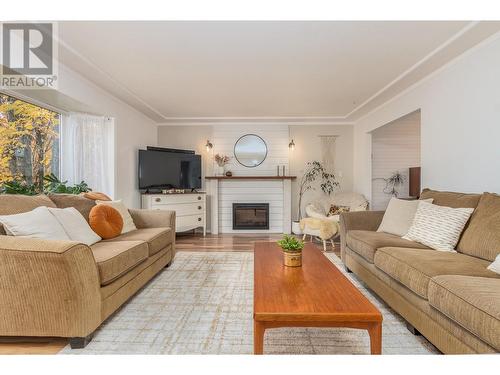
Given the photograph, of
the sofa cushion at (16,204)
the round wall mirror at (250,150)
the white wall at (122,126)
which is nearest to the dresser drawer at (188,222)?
the white wall at (122,126)

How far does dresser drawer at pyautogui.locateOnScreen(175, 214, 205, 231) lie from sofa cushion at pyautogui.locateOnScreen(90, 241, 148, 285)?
9.08ft

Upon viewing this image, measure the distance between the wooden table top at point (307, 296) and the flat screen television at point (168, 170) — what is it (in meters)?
3.71

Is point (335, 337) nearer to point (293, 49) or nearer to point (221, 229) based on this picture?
point (293, 49)

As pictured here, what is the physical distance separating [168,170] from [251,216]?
1950 millimetres

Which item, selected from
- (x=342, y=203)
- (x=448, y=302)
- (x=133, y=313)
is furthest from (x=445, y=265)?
(x=342, y=203)

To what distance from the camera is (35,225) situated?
2186mm

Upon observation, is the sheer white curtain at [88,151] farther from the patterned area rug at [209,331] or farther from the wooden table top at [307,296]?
the wooden table top at [307,296]

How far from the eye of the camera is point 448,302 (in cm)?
159

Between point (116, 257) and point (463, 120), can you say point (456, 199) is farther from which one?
point (116, 257)

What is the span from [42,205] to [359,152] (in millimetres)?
5426

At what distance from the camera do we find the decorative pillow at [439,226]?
7.93 ft

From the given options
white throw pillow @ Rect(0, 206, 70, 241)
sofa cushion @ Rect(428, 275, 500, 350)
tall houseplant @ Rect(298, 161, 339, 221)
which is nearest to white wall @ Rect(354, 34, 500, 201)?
sofa cushion @ Rect(428, 275, 500, 350)

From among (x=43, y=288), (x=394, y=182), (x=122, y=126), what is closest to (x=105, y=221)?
(x=43, y=288)

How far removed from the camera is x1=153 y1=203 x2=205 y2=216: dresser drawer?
215 inches
